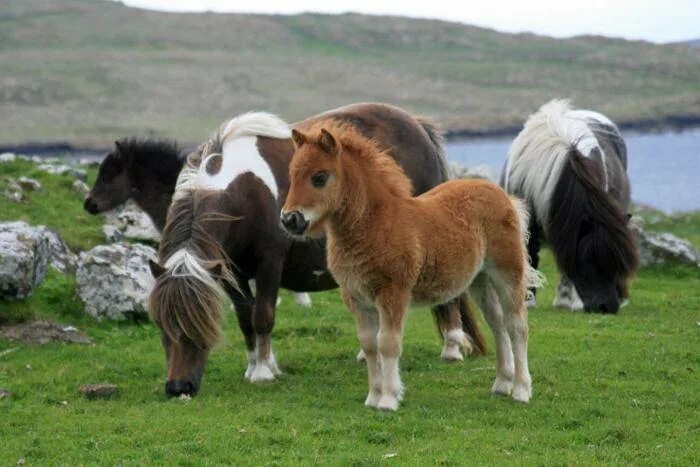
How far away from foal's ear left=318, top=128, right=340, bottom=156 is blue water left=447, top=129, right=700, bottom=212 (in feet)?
62.9

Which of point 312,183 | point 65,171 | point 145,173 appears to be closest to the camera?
point 312,183

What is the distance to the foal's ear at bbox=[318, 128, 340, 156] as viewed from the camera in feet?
27.0

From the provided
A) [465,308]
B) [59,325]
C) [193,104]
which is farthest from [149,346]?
[193,104]

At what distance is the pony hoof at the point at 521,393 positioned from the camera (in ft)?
29.1

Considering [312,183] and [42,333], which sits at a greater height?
[312,183]

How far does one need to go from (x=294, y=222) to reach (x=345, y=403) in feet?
5.74

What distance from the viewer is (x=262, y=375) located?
32.7 ft

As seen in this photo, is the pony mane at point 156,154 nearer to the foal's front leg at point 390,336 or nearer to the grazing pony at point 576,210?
the foal's front leg at point 390,336

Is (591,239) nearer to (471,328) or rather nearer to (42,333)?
(471,328)

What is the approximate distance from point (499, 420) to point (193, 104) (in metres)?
75.7

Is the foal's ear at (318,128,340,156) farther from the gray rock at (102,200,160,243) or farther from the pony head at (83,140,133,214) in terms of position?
the gray rock at (102,200,160,243)

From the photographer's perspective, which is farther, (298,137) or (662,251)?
(662,251)

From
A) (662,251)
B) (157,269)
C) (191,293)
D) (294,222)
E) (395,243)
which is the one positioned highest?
(294,222)

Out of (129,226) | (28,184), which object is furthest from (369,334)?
(28,184)
